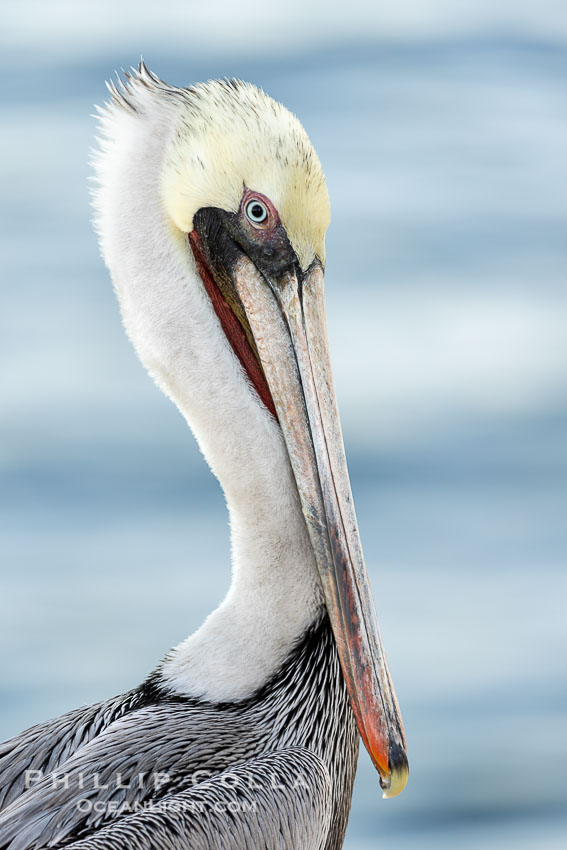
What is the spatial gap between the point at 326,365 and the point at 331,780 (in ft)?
3.28

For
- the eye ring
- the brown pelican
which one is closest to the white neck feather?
the brown pelican

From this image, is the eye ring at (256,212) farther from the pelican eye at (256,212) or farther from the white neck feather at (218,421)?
the white neck feather at (218,421)

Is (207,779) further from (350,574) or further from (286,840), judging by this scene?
(350,574)

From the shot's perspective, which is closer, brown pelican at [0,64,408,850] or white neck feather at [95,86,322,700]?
brown pelican at [0,64,408,850]

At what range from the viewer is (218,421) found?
123 inches

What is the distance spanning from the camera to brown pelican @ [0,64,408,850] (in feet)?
9.79

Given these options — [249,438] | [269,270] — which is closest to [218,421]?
[249,438]

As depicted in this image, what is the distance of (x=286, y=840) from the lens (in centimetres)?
288

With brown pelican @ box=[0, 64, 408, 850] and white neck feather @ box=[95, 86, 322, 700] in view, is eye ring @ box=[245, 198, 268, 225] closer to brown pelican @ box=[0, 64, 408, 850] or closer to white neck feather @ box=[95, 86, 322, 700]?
brown pelican @ box=[0, 64, 408, 850]

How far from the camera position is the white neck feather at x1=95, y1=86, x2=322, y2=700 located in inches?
A: 122

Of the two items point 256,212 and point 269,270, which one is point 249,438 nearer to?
point 269,270

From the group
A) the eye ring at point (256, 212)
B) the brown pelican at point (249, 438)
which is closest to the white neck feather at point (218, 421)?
the brown pelican at point (249, 438)

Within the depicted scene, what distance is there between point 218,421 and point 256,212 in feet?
1.66

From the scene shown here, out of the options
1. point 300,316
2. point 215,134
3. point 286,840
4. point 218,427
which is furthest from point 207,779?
point 215,134
